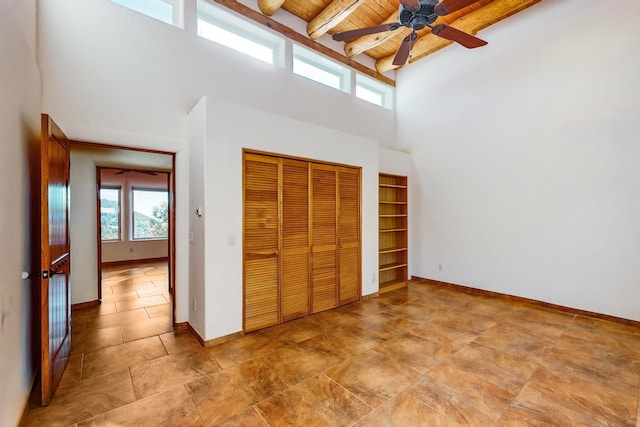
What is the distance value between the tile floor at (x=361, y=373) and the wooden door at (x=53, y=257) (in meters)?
0.23

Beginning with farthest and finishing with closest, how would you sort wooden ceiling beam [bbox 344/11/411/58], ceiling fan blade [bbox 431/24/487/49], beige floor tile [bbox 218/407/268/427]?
wooden ceiling beam [bbox 344/11/411/58] → ceiling fan blade [bbox 431/24/487/49] → beige floor tile [bbox 218/407/268/427]

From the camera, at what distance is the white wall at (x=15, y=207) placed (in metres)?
1.68

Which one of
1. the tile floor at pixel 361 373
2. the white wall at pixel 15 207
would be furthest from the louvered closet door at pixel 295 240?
the white wall at pixel 15 207

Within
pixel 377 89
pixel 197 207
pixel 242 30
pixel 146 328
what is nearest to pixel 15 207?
pixel 197 207

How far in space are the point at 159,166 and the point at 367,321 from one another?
16.8 feet

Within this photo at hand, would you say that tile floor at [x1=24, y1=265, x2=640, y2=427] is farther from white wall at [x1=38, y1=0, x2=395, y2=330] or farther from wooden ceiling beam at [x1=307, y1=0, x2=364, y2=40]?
wooden ceiling beam at [x1=307, y1=0, x2=364, y2=40]

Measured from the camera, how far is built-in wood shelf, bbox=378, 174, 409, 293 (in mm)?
5414

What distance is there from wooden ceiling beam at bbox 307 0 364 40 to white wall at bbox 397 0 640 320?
2.36m

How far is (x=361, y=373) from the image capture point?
248 cm

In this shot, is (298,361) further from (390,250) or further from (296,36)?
(296,36)

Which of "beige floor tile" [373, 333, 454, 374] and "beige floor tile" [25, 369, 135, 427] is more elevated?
"beige floor tile" [25, 369, 135, 427]

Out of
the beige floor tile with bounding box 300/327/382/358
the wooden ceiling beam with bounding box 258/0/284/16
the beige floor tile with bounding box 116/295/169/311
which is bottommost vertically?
the beige floor tile with bounding box 300/327/382/358

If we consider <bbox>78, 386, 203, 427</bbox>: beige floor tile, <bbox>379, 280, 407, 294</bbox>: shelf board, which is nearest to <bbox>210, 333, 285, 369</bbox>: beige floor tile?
<bbox>78, 386, 203, 427</bbox>: beige floor tile

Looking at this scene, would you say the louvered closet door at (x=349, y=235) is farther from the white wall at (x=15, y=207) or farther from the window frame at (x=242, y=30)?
the white wall at (x=15, y=207)
